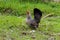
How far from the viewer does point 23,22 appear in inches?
312

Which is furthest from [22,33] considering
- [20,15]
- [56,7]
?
[56,7]

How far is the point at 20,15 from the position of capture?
373 inches

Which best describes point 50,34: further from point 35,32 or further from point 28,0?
point 28,0

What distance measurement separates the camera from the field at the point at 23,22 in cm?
692

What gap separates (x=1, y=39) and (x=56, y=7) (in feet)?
15.7

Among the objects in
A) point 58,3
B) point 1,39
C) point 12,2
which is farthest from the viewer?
point 58,3

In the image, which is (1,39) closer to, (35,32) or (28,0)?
(35,32)

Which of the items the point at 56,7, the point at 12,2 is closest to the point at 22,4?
the point at 12,2

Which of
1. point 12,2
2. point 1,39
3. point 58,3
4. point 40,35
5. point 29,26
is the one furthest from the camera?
point 58,3

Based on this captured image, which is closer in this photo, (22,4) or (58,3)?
(22,4)

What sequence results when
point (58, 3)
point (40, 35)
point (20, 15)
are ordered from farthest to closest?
point (58, 3), point (20, 15), point (40, 35)

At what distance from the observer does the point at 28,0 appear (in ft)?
35.2

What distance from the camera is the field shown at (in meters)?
6.92

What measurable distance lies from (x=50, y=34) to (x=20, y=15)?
2.39 meters
